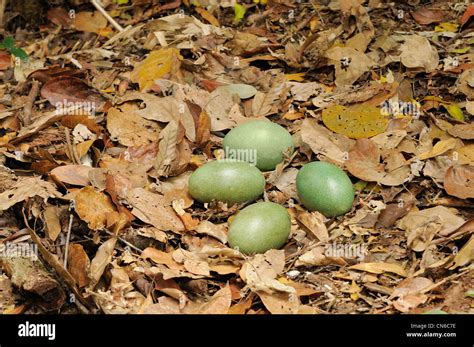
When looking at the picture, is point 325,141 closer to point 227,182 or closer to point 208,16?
point 227,182

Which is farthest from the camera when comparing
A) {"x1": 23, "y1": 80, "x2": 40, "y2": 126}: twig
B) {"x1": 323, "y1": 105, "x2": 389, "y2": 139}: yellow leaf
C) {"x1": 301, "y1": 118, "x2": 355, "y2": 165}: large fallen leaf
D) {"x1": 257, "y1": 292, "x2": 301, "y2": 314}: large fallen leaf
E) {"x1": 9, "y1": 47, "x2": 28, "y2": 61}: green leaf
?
{"x1": 9, "y1": 47, "x2": 28, "y2": 61}: green leaf

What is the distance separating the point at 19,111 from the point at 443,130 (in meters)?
2.29

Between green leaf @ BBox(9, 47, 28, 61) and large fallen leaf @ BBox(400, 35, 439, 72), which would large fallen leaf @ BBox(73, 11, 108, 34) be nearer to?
green leaf @ BBox(9, 47, 28, 61)

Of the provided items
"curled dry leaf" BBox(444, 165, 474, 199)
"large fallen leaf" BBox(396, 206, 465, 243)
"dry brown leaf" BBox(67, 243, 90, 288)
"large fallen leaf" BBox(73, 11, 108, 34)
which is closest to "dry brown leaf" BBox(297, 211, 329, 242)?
"large fallen leaf" BBox(396, 206, 465, 243)

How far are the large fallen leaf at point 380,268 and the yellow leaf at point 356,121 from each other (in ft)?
3.08

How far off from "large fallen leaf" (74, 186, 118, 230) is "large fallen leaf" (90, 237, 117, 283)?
0.30 ft

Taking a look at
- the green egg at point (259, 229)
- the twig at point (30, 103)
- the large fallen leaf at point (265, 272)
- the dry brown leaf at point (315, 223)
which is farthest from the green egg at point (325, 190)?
the twig at point (30, 103)

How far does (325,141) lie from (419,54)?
→ 3.46 ft

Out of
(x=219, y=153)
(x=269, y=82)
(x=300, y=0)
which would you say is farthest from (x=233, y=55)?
(x=219, y=153)

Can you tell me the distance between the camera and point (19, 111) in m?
3.91

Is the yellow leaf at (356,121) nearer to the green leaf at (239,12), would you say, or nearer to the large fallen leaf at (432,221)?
the large fallen leaf at (432,221)

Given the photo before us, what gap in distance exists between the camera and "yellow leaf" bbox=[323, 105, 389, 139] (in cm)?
359

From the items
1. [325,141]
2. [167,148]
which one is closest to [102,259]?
[167,148]

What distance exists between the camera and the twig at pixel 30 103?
3791 millimetres
